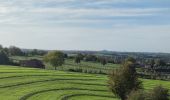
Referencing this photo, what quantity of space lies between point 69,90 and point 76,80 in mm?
13608

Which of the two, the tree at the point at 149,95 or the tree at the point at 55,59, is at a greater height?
the tree at the point at 55,59

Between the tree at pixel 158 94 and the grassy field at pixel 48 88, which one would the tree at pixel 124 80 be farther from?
the tree at pixel 158 94

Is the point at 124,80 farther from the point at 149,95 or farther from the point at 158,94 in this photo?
the point at 149,95

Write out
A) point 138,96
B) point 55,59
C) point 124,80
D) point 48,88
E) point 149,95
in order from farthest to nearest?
point 55,59, point 48,88, point 124,80, point 149,95, point 138,96

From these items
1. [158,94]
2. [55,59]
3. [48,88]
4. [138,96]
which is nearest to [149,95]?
[158,94]

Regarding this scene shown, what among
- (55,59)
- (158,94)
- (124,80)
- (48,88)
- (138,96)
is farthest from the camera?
(55,59)

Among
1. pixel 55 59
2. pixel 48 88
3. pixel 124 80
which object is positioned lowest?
pixel 48 88

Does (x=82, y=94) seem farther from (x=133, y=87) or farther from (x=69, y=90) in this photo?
(x=133, y=87)

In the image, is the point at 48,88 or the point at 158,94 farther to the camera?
the point at 48,88

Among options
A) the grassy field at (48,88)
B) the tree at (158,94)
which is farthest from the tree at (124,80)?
the tree at (158,94)

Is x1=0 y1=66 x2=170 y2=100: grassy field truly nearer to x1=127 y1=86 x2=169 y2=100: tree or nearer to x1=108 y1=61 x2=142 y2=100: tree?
x1=108 y1=61 x2=142 y2=100: tree

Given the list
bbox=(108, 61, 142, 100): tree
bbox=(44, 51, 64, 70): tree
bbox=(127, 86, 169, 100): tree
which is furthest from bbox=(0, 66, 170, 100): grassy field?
bbox=(44, 51, 64, 70): tree

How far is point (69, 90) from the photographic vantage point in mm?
69375

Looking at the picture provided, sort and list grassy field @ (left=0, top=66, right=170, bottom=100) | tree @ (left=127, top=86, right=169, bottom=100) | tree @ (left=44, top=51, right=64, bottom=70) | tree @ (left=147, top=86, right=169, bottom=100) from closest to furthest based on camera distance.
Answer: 1. tree @ (left=127, top=86, right=169, bottom=100)
2. tree @ (left=147, top=86, right=169, bottom=100)
3. grassy field @ (left=0, top=66, right=170, bottom=100)
4. tree @ (left=44, top=51, right=64, bottom=70)
